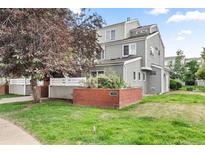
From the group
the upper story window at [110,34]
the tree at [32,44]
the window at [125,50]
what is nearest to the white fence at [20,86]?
Result: the tree at [32,44]

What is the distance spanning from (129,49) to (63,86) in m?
8.24

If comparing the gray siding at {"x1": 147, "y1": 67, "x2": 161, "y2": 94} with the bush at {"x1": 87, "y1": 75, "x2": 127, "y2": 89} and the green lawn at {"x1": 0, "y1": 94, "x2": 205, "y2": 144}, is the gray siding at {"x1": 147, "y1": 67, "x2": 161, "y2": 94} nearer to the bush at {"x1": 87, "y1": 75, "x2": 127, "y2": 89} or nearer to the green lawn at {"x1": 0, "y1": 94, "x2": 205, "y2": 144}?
the bush at {"x1": 87, "y1": 75, "x2": 127, "y2": 89}

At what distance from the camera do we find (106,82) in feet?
39.4

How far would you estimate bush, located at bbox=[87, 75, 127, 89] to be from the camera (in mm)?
11887

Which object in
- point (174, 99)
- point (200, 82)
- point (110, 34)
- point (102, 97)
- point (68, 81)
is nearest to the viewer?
point (102, 97)

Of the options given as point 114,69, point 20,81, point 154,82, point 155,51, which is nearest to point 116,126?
point 114,69

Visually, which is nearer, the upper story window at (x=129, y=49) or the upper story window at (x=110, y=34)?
the upper story window at (x=129, y=49)

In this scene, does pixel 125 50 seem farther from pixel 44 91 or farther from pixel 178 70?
pixel 178 70

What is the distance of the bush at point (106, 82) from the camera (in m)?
11.9

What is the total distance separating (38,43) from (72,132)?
5.11 m

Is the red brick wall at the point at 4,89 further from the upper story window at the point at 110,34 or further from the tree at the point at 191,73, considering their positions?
the tree at the point at 191,73

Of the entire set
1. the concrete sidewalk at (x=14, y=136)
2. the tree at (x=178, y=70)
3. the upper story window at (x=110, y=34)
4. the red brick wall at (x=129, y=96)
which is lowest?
the concrete sidewalk at (x=14, y=136)
